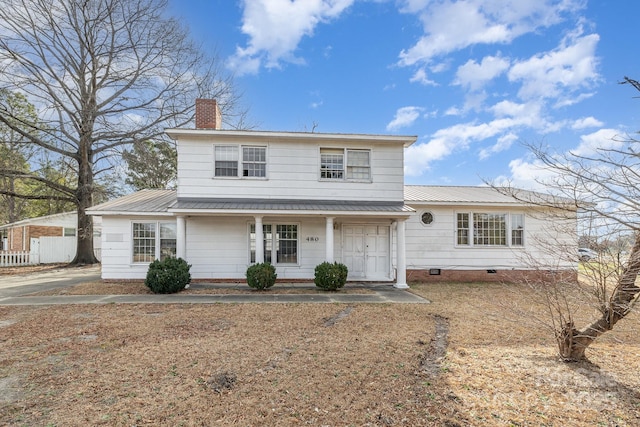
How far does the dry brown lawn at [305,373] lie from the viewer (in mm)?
3535

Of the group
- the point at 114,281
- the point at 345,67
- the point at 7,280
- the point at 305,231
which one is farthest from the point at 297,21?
the point at 7,280

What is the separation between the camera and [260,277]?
1134cm

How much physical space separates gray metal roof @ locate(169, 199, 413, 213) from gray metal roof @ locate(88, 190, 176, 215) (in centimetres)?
149

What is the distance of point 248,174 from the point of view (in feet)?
42.6

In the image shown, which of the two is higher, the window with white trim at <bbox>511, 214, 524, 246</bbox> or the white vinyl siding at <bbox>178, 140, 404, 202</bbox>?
the white vinyl siding at <bbox>178, 140, 404, 202</bbox>

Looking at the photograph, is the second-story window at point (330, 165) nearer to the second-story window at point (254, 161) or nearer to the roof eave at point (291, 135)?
the roof eave at point (291, 135)

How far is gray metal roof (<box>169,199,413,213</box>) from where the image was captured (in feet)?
38.9

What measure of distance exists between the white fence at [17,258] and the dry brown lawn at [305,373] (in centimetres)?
1760

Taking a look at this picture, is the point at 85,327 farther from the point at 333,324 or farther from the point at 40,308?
the point at 333,324

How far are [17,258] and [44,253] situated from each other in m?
1.32

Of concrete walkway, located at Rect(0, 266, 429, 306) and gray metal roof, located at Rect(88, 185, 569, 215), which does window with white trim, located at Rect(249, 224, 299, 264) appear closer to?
gray metal roof, located at Rect(88, 185, 569, 215)

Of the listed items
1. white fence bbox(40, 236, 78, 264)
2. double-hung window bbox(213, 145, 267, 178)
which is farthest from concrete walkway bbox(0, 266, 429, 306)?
white fence bbox(40, 236, 78, 264)

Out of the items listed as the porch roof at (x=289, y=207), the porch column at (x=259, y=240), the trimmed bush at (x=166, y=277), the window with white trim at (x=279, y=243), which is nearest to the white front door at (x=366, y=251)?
the porch roof at (x=289, y=207)

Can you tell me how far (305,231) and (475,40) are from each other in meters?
9.03
